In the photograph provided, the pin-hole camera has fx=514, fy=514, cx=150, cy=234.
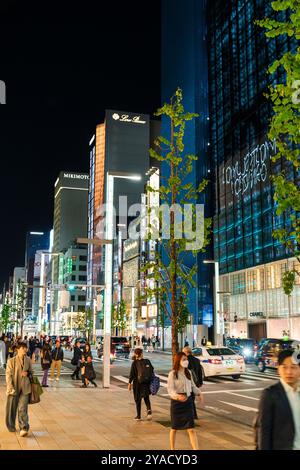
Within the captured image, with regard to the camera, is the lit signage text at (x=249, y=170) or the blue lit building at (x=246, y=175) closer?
the blue lit building at (x=246, y=175)

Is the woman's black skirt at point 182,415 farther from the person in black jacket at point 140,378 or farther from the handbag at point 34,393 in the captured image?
the person in black jacket at point 140,378

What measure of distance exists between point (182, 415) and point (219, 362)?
52.8 feet

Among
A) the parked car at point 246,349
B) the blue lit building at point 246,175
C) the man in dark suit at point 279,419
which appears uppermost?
the blue lit building at point 246,175

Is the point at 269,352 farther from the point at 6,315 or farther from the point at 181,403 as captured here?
the point at 6,315

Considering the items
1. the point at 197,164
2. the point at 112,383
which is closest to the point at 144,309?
the point at 197,164

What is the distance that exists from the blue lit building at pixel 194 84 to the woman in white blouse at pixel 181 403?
229 ft

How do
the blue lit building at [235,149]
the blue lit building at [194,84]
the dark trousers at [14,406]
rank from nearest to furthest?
the dark trousers at [14,406]
the blue lit building at [235,149]
the blue lit building at [194,84]

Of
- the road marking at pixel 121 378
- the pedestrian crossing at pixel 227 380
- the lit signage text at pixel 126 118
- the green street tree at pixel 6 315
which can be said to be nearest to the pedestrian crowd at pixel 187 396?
the pedestrian crossing at pixel 227 380

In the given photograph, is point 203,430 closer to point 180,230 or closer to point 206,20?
point 180,230

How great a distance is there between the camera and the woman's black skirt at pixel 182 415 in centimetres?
828

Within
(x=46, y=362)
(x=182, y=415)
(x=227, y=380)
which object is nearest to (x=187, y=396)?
(x=182, y=415)

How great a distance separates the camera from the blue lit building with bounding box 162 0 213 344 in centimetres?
8194

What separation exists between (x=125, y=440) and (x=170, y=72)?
93.0 m
